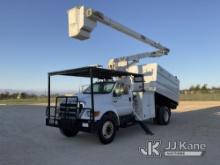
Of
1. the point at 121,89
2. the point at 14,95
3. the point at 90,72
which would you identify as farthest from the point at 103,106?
the point at 14,95

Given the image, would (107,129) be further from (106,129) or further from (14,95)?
(14,95)

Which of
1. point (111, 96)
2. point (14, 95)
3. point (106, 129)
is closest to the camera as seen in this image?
point (106, 129)

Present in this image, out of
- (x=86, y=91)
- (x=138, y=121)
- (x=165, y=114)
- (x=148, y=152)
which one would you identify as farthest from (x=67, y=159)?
(x=165, y=114)

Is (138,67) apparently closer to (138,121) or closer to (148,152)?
(138,121)

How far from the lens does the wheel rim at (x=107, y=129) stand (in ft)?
25.4

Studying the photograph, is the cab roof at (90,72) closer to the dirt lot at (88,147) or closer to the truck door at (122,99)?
the truck door at (122,99)

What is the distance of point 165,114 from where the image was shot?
1190 cm

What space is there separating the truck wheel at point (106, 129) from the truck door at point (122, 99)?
0.83 meters

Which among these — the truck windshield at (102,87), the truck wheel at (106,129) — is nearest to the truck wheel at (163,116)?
the truck windshield at (102,87)

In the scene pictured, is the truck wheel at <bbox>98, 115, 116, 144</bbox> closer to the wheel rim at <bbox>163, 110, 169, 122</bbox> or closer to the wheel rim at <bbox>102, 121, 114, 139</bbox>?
the wheel rim at <bbox>102, 121, 114, 139</bbox>

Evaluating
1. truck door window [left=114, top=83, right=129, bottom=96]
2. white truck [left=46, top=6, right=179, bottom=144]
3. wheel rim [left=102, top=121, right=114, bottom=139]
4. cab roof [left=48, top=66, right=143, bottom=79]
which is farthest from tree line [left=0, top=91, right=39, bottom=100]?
wheel rim [left=102, top=121, right=114, bottom=139]

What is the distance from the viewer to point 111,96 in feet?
27.9

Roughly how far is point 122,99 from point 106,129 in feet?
5.25

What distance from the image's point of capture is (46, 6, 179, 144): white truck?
7480 mm
